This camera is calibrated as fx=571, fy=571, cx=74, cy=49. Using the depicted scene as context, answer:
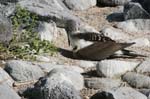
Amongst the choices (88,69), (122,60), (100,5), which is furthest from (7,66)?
(100,5)

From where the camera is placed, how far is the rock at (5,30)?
279 inches

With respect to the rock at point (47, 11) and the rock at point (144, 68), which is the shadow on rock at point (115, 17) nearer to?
the rock at point (47, 11)

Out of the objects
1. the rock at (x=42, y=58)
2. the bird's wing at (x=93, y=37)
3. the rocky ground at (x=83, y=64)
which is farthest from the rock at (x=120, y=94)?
the bird's wing at (x=93, y=37)

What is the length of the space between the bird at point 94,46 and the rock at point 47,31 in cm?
24

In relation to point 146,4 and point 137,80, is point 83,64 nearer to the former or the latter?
point 137,80

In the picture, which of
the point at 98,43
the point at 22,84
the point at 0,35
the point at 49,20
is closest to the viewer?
the point at 22,84

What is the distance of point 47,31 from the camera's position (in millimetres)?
7988

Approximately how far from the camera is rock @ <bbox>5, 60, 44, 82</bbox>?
647 cm

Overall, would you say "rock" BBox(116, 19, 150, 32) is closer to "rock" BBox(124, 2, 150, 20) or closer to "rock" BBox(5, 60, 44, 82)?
"rock" BBox(124, 2, 150, 20)

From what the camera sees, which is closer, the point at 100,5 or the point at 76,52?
the point at 76,52

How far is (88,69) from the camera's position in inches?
281

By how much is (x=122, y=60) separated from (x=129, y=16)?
2.22 m

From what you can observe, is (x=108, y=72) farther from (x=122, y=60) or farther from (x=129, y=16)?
(x=129, y=16)

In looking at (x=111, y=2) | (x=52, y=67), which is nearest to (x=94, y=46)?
(x=52, y=67)
